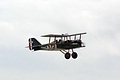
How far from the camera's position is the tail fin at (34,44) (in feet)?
232

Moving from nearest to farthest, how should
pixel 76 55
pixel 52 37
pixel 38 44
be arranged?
pixel 76 55
pixel 52 37
pixel 38 44

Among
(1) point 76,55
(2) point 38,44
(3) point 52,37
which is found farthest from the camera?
(2) point 38,44

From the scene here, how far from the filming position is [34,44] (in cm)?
7381

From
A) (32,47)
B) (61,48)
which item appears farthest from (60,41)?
(32,47)

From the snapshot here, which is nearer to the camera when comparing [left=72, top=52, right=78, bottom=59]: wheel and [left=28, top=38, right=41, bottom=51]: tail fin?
[left=72, top=52, right=78, bottom=59]: wheel

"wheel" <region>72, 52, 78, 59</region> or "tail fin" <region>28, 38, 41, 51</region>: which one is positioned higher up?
"tail fin" <region>28, 38, 41, 51</region>

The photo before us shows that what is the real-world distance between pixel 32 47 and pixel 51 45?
465 centimetres

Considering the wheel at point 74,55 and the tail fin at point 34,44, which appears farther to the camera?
the tail fin at point 34,44

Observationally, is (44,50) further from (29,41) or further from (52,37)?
(29,41)

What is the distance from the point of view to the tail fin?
232ft

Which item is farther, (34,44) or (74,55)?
(34,44)

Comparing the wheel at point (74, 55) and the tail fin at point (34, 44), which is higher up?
the tail fin at point (34, 44)

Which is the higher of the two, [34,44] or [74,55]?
[34,44]

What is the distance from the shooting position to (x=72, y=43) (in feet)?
217
